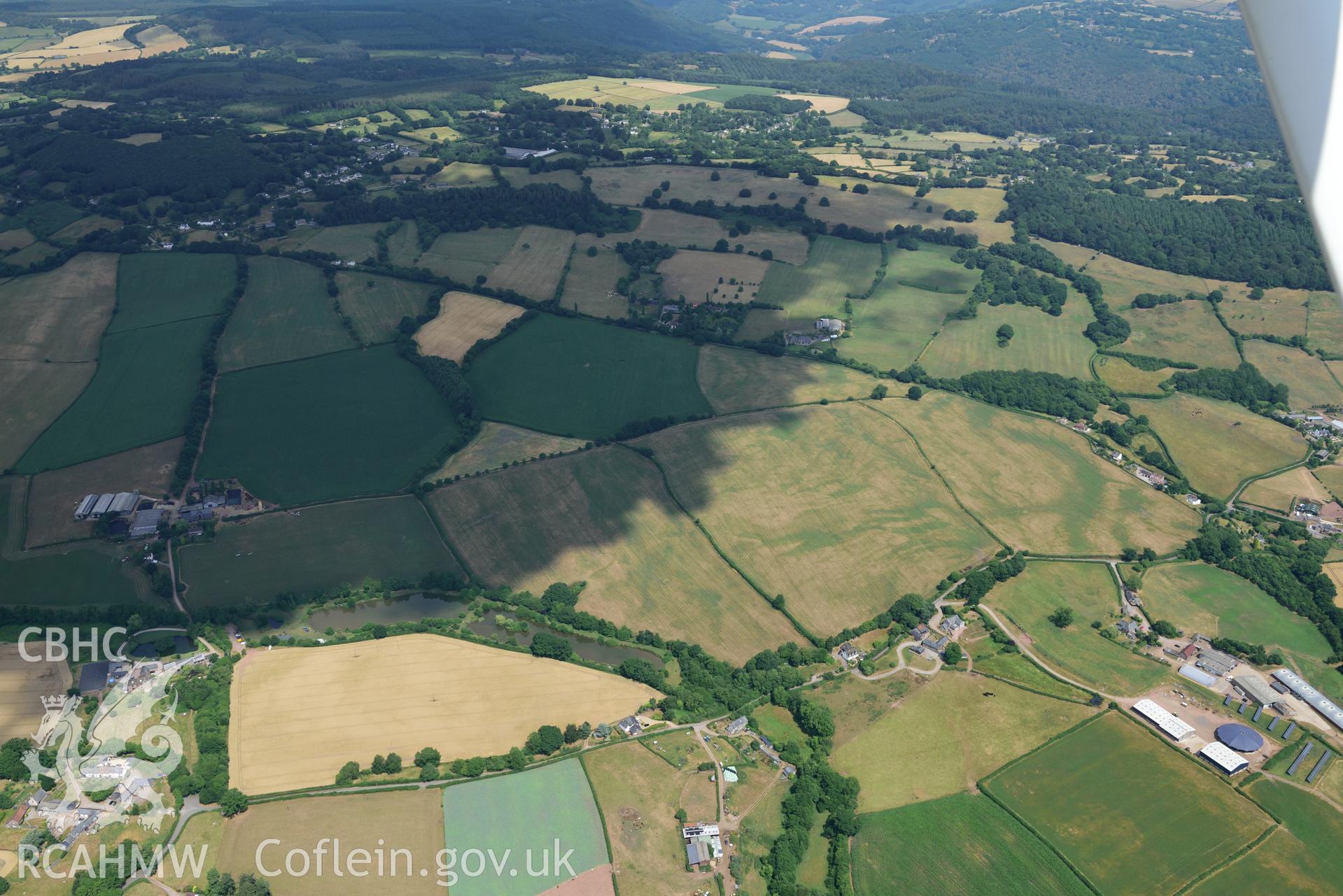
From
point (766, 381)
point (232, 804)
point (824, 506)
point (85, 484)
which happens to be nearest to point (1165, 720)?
point (824, 506)

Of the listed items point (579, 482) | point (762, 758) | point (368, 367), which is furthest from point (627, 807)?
point (368, 367)

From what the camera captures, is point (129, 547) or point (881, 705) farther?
point (129, 547)

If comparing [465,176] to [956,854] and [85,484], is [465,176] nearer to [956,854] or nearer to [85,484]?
[85,484]

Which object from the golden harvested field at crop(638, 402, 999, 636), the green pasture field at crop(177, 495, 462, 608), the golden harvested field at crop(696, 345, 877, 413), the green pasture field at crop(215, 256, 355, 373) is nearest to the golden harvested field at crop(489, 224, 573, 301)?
the green pasture field at crop(215, 256, 355, 373)

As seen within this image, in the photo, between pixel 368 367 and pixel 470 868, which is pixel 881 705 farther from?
pixel 368 367

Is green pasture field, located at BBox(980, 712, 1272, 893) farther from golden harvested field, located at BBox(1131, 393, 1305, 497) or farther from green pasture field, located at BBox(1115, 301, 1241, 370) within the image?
green pasture field, located at BBox(1115, 301, 1241, 370)

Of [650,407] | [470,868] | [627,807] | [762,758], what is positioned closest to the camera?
[470,868]
